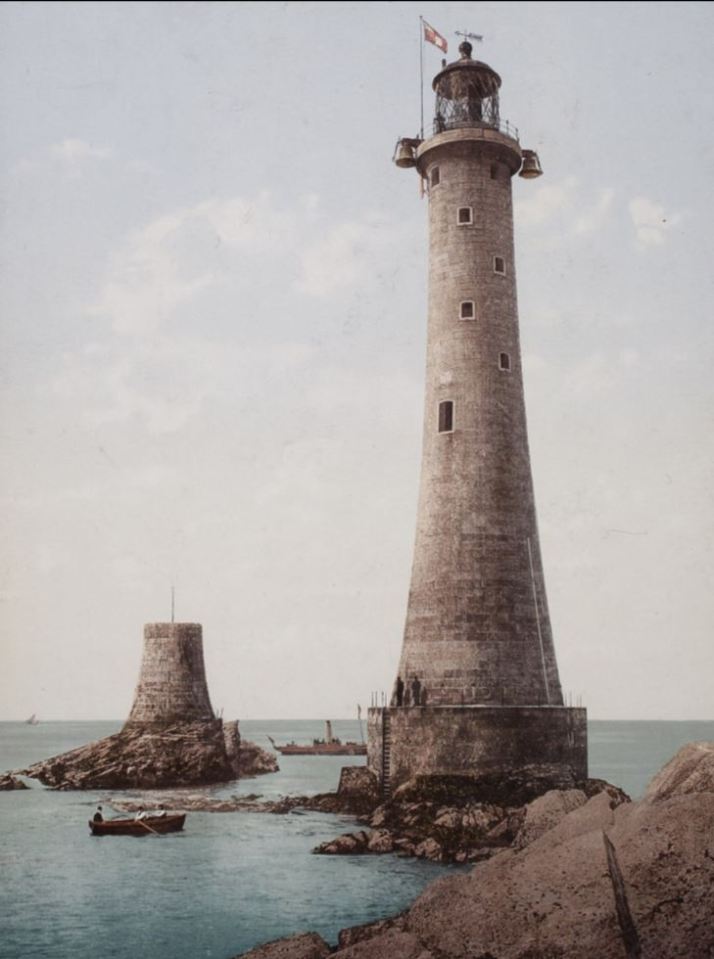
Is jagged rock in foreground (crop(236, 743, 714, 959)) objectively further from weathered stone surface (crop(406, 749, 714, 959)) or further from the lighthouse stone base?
the lighthouse stone base

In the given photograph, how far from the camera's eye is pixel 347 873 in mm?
28312

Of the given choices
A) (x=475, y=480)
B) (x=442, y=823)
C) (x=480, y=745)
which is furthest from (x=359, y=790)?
(x=475, y=480)

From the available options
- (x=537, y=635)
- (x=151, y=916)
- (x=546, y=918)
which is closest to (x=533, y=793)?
(x=537, y=635)

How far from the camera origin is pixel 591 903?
13797 mm

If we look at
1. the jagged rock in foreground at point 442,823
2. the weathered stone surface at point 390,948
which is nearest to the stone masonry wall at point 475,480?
the jagged rock in foreground at point 442,823

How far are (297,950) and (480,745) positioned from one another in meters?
18.3

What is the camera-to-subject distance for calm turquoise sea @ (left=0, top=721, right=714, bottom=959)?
2345 cm

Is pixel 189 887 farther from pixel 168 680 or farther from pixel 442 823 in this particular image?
pixel 168 680

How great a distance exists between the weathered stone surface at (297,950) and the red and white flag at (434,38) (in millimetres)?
32264

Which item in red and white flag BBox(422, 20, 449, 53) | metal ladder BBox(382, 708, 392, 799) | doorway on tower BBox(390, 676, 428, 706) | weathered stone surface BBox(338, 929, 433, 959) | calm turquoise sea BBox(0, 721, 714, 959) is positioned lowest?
calm turquoise sea BBox(0, 721, 714, 959)

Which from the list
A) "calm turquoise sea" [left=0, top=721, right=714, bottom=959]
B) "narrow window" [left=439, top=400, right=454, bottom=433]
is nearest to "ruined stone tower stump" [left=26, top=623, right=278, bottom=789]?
"calm turquoise sea" [left=0, top=721, right=714, bottom=959]

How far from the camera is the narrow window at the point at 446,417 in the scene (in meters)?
37.2

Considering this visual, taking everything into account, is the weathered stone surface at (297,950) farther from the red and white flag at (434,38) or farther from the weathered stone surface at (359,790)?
the red and white flag at (434,38)

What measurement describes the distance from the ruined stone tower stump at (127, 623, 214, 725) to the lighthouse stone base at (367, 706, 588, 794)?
938 inches
